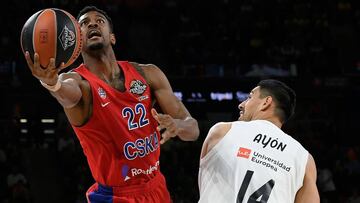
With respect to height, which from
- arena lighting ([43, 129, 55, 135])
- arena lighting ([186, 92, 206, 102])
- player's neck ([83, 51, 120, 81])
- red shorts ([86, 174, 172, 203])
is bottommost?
arena lighting ([43, 129, 55, 135])

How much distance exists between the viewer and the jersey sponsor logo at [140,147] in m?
4.29

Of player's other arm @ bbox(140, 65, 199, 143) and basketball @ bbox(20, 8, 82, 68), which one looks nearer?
basketball @ bbox(20, 8, 82, 68)

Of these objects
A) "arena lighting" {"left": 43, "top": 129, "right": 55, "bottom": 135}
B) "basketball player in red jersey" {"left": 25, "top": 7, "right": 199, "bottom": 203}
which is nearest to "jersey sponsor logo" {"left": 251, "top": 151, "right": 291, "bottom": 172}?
"basketball player in red jersey" {"left": 25, "top": 7, "right": 199, "bottom": 203}

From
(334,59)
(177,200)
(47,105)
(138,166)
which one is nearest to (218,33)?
(334,59)

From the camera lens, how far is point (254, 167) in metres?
3.41

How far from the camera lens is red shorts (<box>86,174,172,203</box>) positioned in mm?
4266

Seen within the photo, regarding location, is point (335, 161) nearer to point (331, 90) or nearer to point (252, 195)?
point (331, 90)

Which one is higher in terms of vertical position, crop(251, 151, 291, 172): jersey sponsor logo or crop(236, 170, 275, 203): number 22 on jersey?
crop(251, 151, 291, 172): jersey sponsor logo

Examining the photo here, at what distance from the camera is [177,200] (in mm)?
11000

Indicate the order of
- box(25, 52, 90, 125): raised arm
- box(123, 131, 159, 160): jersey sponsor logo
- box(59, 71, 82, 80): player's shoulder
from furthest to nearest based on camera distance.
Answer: box(123, 131, 159, 160): jersey sponsor logo → box(59, 71, 82, 80): player's shoulder → box(25, 52, 90, 125): raised arm

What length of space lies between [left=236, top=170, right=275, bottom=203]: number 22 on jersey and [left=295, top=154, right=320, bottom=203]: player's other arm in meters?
0.23

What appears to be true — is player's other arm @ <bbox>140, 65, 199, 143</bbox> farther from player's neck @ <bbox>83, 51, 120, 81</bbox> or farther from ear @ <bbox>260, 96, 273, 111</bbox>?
ear @ <bbox>260, 96, 273, 111</bbox>

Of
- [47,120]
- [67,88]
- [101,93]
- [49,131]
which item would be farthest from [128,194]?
[47,120]

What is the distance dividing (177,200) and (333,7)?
8.29 meters
